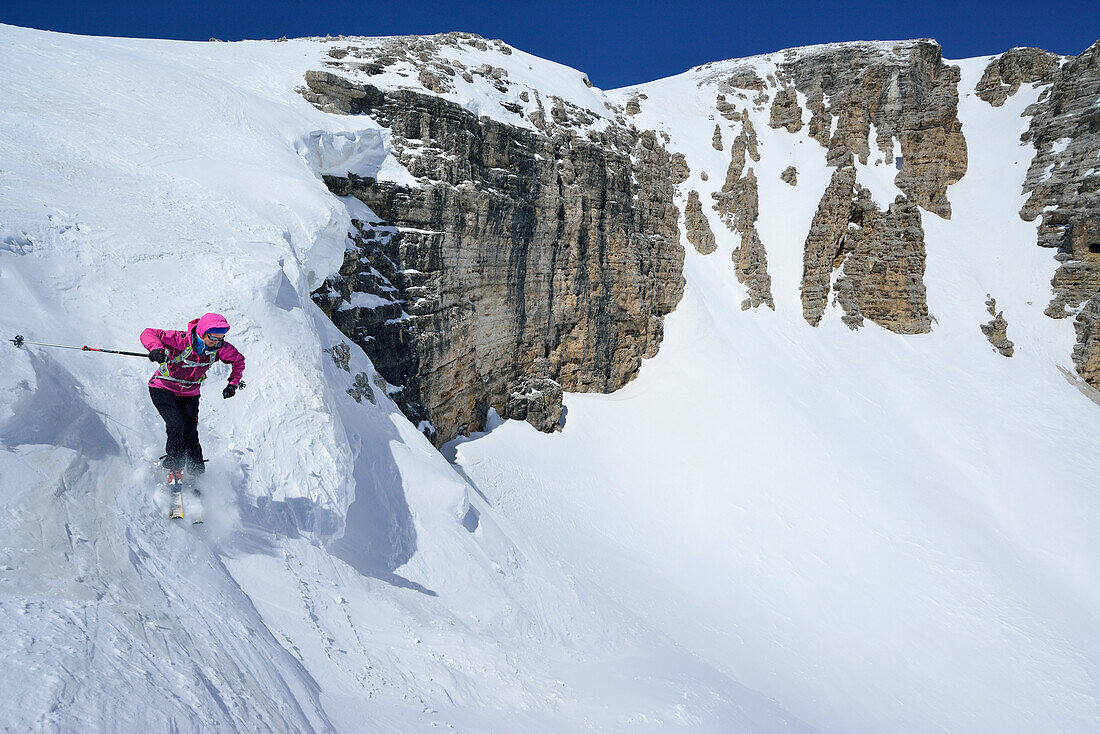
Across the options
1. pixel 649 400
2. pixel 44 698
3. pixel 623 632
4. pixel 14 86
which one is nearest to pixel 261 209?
pixel 14 86

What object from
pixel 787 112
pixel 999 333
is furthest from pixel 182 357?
pixel 787 112

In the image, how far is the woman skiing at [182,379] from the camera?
18.2ft

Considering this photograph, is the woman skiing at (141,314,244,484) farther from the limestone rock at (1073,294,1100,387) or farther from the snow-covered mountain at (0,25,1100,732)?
the limestone rock at (1073,294,1100,387)

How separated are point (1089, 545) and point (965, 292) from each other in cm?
1989

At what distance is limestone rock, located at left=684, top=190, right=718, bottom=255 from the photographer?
132 ft

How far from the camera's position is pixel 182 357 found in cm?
569

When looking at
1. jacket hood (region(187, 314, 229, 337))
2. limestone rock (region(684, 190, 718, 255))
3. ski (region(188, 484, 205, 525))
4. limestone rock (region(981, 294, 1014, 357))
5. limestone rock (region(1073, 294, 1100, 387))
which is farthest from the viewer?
limestone rock (region(684, 190, 718, 255))

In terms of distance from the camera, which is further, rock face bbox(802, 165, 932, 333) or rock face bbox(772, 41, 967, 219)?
rock face bbox(772, 41, 967, 219)

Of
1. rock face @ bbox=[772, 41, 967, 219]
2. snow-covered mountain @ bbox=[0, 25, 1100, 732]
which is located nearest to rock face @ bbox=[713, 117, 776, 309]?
snow-covered mountain @ bbox=[0, 25, 1100, 732]

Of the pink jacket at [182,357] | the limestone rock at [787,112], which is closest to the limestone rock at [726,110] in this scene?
the limestone rock at [787,112]

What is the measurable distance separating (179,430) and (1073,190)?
53.8m

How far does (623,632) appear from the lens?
11.8 metres

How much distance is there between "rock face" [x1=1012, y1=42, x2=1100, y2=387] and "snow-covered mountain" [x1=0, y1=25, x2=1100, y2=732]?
296 millimetres

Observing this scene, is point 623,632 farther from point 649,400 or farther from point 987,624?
point 649,400
